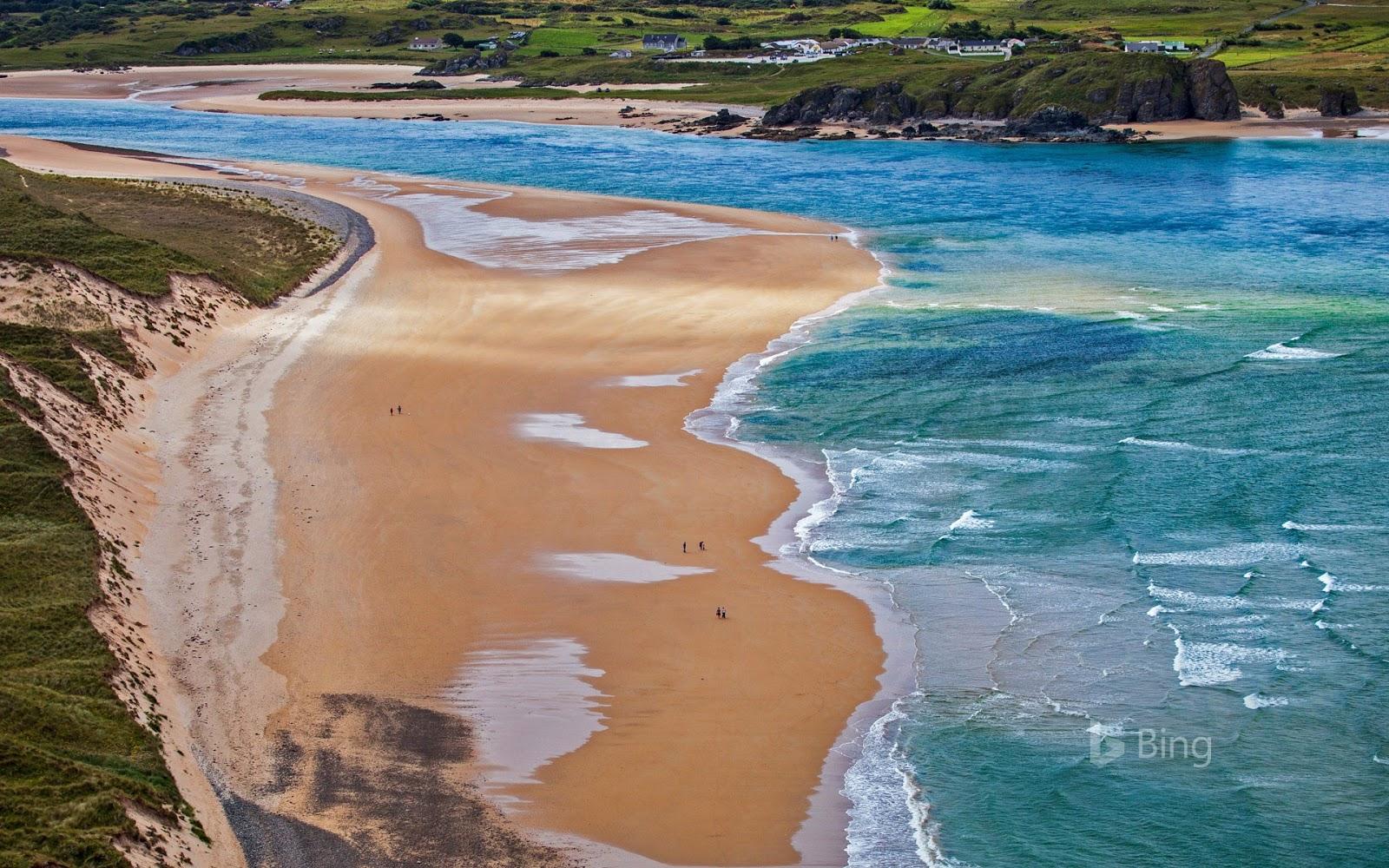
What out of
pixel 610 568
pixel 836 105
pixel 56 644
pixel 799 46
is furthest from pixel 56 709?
pixel 799 46

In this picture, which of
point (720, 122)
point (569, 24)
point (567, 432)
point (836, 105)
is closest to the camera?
point (567, 432)

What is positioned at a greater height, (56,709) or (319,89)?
(319,89)

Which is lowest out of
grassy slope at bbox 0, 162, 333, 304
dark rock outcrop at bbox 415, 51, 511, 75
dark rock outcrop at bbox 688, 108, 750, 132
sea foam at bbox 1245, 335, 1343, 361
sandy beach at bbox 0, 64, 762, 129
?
sea foam at bbox 1245, 335, 1343, 361

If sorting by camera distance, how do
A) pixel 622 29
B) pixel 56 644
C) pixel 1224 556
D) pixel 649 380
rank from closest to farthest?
pixel 56 644 < pixel 1224 556 < pixel 649 380 < pixel 622 29

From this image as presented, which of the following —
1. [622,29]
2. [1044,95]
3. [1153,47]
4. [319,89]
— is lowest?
[1044,95]

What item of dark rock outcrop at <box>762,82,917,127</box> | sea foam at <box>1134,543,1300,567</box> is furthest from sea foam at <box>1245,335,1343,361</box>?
dark rock outcrop at <box>762,82,917,127</box>

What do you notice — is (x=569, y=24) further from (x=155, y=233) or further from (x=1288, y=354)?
(x=1288, y=354)

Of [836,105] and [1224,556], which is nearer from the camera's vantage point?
[1224,556]

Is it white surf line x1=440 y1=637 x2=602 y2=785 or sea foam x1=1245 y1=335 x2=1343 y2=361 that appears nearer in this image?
white surf line x1=440 y1=637 x2=602 y2=785

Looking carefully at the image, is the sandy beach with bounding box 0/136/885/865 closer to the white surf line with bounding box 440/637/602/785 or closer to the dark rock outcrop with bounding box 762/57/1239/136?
the white surf line with bounding box 440/637/602/785
